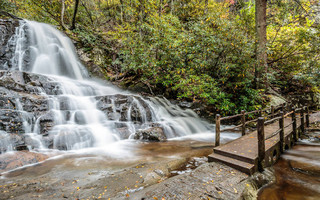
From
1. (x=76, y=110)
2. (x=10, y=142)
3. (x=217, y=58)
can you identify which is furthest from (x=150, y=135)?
(x=217, y=58)

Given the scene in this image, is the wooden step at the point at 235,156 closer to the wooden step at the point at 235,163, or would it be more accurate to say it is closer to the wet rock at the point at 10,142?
the wooden step at the point at 235,163

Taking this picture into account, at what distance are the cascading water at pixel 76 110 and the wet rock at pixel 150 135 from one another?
45cm

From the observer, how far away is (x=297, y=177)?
11.1ft

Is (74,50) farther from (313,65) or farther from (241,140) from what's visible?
(313,65)

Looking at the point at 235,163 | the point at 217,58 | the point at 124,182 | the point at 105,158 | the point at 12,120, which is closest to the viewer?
the point at 124,182

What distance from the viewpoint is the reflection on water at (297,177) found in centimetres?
→ 276

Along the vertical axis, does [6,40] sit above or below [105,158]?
above

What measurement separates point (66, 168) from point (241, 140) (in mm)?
4717

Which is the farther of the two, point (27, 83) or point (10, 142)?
point (27, 83)

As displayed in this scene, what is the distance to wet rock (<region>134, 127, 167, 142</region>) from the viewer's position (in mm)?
6574

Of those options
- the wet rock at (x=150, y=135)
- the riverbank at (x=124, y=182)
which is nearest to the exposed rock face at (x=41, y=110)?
the wet rock at (x=150, y=135)

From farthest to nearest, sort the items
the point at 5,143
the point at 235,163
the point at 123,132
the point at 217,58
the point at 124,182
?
the point at 217,58 → the point at 123,132 → the point at 5,143 → the point at 235,163 → the point at 124,182

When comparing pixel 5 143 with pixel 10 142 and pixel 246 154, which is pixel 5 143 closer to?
pixel 10 142

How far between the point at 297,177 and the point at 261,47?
7.24 metres
